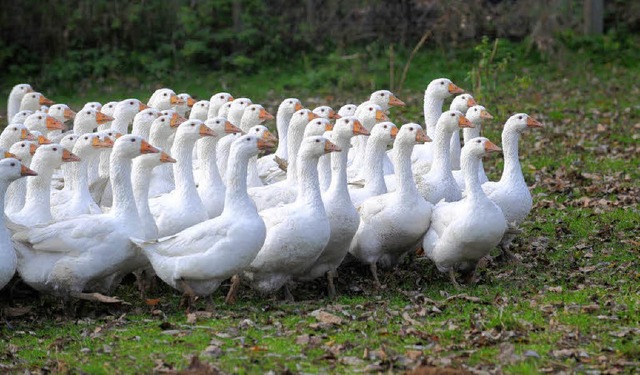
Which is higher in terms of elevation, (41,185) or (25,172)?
(25,172)

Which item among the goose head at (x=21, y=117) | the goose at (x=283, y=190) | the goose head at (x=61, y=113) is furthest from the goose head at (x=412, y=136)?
the goose head at (x=21, y=117)

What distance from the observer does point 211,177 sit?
1227cm

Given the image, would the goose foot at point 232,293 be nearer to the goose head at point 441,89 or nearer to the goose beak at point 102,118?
the goose beak at point 102,118

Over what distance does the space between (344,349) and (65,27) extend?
1890cm

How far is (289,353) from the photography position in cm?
877

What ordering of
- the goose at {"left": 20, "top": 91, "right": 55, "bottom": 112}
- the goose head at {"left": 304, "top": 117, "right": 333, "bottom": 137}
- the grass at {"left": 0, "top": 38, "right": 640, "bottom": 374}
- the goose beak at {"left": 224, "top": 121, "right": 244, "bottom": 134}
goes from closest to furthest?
1. the grass at {"left": 0, "top": 38, "right": 640, "bottom": 374}
2. the goose head at {"left": 304, "top": 117, "right": 333, "bottom": 137}
3. the goose beak at {"left": 224, "top": 121, "right": 244, "bottom": 134}
4. the goose at {"left": 20, "top": 91, "right": 55, "bottom": 112}

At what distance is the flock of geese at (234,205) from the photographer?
1046cm

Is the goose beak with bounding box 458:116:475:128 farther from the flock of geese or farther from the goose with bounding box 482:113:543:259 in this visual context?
the goose with bounding box 482:113:543:259

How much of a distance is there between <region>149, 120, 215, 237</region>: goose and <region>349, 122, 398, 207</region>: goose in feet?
5.76

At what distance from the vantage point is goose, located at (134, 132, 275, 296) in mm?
10266

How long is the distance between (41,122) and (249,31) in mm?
12707

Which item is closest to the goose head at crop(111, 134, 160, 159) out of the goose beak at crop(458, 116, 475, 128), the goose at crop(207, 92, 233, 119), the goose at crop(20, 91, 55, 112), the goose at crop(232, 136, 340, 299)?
the goose at crop(232, 136, 340, 299)

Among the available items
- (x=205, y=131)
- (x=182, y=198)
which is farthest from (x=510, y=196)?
(x=182, y=198)

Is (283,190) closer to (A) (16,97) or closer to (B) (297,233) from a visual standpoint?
(B) (297,233)
